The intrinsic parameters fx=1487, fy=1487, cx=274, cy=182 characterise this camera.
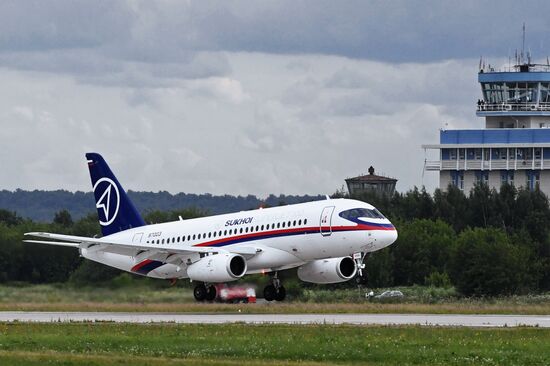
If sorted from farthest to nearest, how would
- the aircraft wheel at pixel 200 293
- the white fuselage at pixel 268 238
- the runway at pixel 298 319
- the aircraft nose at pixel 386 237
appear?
the aircraft wheel at pixel 200 293, the white fuselage at pixel 268 238, the aircraft nose at pixel 386 237, the runway at pixel 298 319

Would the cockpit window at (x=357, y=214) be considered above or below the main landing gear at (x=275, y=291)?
above

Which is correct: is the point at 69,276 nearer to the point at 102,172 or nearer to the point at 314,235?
the point at 102,172

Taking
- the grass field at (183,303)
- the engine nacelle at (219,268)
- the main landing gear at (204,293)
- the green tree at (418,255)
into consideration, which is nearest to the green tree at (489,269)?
the green tree at (418,255)

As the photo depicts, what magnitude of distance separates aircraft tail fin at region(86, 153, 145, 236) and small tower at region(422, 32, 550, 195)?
70378mm

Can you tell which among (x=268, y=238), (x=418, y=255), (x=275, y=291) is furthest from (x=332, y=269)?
(x=418, y=255)

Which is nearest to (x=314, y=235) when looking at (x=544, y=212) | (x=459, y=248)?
(x=459, y=248)

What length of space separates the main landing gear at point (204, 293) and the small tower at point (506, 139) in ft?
248

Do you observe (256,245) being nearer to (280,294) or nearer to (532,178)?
(280,294)

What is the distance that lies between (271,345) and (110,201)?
3318 centimetres

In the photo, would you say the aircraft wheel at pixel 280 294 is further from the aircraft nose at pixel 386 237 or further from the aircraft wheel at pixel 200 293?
the aircraft nose at pixel 386 237

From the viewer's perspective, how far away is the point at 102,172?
71.2 m

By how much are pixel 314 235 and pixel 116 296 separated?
964cm

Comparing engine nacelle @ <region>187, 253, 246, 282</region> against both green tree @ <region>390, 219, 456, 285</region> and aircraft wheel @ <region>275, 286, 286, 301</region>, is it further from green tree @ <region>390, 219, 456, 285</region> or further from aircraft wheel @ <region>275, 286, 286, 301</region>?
green tree @ <region>390, 219, 456, 285</region>

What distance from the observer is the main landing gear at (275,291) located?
63.4 meters
